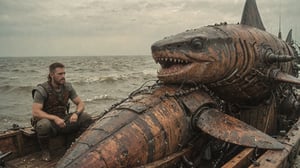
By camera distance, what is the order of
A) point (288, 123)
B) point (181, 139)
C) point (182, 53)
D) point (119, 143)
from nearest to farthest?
point (119, 143) < point (181, 139) < point (182, 53) < point (288, 123)

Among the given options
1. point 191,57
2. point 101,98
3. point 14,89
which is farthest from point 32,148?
point 14,89

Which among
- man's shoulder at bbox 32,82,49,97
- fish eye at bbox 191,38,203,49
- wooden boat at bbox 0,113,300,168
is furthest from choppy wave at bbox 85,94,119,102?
fish eye at bbox 191,38,203,49

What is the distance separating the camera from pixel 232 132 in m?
4.01

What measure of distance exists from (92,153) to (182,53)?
6.29 feet

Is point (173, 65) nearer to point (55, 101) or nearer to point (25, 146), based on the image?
point (55, 101)

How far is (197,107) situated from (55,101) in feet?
7.43

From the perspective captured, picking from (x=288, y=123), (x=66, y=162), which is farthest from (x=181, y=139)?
(x=288, y=123)

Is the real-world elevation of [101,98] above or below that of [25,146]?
below

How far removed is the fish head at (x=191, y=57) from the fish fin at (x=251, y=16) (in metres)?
1.73

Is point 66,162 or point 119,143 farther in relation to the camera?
point 119,143

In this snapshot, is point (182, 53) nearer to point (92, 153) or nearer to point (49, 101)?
point (92, 153)

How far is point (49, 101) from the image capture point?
4.93 meters

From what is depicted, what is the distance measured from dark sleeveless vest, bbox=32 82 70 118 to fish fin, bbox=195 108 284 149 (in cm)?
223

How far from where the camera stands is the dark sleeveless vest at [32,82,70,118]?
4895 mm
